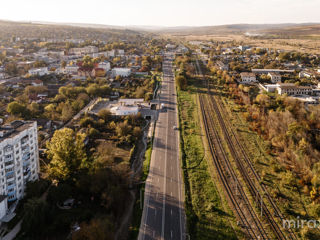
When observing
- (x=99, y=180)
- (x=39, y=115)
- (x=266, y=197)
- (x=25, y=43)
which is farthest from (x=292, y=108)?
(x=25, y=43)

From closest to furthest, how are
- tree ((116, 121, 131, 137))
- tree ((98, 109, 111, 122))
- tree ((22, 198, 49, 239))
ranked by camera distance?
tree ((22, 198, 49, 239))
tree ((116, 121, 131, 137))
tree ((98, 109, 111, 122))

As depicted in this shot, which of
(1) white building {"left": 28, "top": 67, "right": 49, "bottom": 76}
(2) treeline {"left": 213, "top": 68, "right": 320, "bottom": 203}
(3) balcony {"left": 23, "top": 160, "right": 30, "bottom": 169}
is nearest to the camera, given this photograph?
(3) balcony {"left": 23, "top": 160, "right": 30, "bottom": 169}

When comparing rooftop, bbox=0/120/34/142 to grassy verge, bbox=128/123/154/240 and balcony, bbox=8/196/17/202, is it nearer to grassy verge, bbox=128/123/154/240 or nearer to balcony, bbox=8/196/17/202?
balcony, bbox=8/196/17/202

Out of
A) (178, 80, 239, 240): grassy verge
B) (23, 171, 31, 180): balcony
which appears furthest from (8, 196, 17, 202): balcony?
(178, 80, 239, 240): grassy verge

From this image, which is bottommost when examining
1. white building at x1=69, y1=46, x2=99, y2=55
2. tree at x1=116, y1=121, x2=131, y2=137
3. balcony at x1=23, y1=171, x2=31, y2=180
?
balcony at x1=23, y1=171, x2=31, y2=180

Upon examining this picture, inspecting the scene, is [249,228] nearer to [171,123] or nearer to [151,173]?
[151,173]
